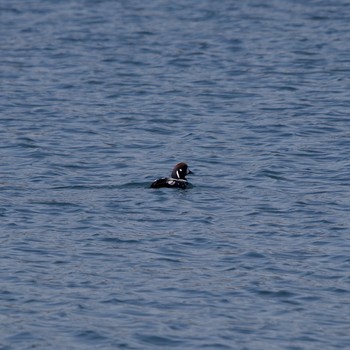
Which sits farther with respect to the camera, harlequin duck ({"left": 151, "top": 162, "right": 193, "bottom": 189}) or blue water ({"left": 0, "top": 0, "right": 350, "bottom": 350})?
harlequin duck ({"left": 151, "top": 162, "right": 193, "bottom": 189})

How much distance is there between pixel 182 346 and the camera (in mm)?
13211

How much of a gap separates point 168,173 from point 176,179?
5.01 ft

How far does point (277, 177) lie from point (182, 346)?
846cm

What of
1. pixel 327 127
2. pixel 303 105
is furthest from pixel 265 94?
pixel 327 127

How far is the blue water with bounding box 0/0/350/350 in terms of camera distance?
46.4 ft

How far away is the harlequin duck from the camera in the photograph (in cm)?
1994

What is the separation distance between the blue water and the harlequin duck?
20 cm

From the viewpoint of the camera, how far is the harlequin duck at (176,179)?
19.9 meters

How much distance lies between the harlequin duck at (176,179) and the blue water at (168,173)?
0.66 feet

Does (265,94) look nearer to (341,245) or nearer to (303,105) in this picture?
(303,105)

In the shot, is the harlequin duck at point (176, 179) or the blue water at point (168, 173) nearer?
the blue water at point (168, 173)

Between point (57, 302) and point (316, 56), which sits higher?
point (316, 56)

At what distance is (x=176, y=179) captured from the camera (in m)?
20.1

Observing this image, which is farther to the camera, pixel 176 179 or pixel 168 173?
pixel 168 173
